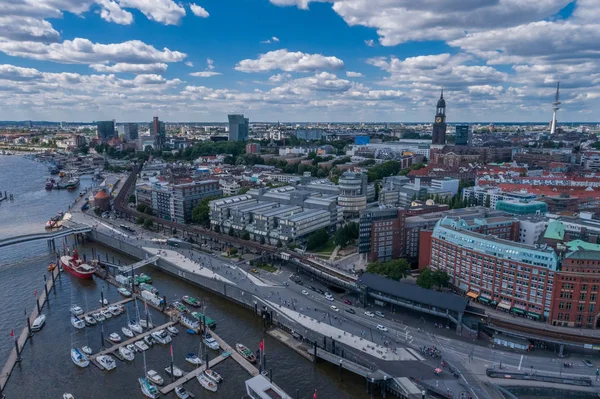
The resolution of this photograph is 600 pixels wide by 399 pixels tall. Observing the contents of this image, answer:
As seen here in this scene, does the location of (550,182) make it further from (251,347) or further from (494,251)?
(251,347)

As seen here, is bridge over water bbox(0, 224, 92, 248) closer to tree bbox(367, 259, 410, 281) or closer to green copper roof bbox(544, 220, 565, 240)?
tree bbox(367, 259, 410, 281)

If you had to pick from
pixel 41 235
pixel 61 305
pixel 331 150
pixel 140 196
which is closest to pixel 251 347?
pixel 61 305

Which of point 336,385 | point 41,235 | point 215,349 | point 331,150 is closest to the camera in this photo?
point 336,385

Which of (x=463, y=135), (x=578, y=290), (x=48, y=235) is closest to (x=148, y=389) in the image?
(x=578, y=290)

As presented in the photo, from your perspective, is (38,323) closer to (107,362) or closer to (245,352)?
(107,362)

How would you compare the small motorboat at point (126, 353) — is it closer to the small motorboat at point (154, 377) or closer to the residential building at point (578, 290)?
the small motorboat at point (154, 377)
